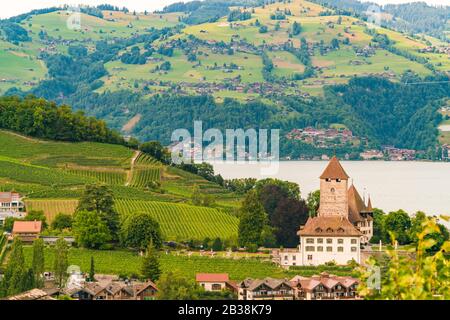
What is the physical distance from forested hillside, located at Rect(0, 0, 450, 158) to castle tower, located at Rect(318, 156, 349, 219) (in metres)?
83.1

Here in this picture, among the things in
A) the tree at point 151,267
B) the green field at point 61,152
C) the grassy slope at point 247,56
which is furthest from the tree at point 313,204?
the grassy slope at point 247,56

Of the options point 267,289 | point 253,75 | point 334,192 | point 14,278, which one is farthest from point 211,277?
point 253,75

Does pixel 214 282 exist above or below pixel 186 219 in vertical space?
below

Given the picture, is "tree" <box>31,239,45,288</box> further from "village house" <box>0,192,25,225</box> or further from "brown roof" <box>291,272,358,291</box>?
"village house" <box>0,192,25,225</box>

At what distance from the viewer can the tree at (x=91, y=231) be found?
3916 cm

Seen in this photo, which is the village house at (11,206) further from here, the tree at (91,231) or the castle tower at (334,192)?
the castle tower at (334,192)

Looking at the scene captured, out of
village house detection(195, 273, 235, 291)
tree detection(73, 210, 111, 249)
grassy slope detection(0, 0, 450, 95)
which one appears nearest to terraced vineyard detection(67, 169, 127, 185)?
tree detection(73, 210, 111, 249)

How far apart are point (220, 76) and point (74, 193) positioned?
315ft

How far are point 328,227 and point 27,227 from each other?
9.49 meters

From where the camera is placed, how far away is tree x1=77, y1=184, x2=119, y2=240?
134ft

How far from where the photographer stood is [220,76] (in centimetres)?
14262

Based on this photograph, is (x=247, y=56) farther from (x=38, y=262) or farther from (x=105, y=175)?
(x=38, y=262)

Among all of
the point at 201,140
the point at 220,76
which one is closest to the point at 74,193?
the point at 201,140

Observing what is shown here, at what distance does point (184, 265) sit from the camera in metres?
36.0
